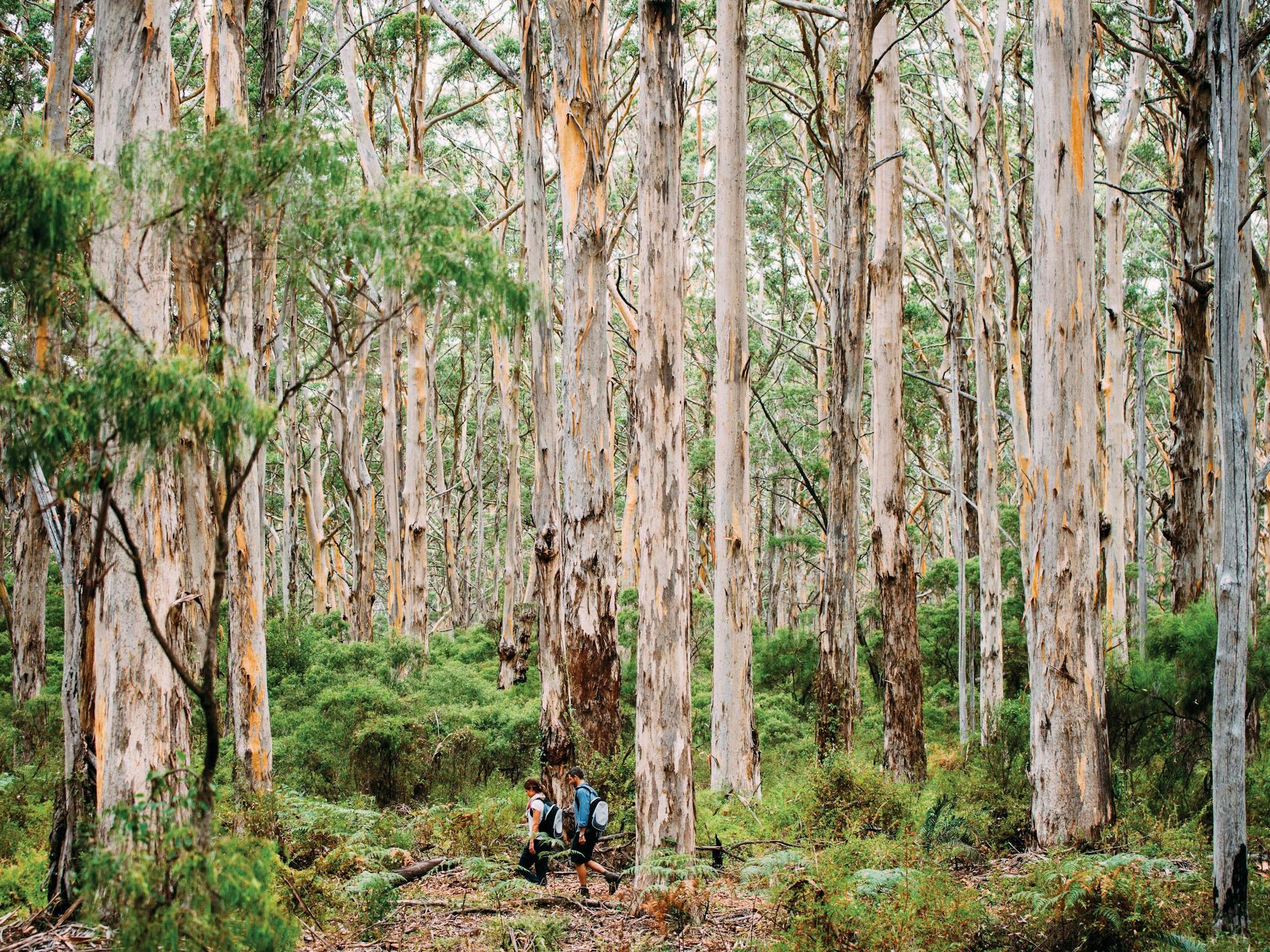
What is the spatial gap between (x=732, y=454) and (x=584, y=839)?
410cm

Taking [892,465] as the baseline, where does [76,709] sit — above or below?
below

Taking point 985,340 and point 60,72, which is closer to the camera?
point 60,72

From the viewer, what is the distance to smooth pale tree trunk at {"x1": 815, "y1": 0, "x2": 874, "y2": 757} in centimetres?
1132

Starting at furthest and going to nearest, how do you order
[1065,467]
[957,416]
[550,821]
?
[957,416], [550,821], [1065,467]

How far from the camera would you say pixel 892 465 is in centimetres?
1086

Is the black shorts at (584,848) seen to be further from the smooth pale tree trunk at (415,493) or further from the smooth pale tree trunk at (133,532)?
the smooth pale tree trunk at (415,493)

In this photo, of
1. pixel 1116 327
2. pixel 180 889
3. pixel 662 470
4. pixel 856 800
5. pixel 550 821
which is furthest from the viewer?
pixel 1116 327

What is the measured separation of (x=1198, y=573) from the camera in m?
11.8

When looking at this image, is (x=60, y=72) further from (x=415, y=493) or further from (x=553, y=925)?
(x=553, y=925)

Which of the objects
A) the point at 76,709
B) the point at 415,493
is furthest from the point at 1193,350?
the point at 415,493

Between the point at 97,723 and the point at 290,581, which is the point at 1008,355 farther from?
the point at 290,581

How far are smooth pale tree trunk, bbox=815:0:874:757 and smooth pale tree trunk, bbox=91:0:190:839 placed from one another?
666cm

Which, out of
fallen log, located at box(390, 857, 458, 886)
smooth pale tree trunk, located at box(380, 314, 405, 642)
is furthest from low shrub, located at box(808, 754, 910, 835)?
smooth pale tree trunk, located at box(380, 314, 405, 642)

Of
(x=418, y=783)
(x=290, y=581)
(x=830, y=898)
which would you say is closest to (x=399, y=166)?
(x=830, y=898)
